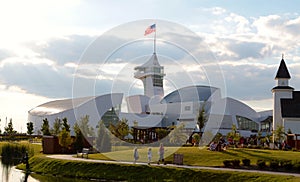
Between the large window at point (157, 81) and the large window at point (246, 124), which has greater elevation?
the large window at point (157, 81)

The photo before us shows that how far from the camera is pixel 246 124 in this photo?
96.8m

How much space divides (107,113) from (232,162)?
58.4 meters

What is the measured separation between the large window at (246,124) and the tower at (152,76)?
27124mm

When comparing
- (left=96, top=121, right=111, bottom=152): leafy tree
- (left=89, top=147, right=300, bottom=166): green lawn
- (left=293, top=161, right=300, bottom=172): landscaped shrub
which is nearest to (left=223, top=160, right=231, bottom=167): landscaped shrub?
(left=89, top=147, right=300, bottom=166): green lawn

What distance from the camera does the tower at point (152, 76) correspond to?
120 m

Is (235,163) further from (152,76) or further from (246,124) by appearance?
(152,76)

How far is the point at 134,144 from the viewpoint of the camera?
5519 cm

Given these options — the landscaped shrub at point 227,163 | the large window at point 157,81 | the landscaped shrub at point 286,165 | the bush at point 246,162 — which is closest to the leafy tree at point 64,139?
the landscaped shrub at point 227,163

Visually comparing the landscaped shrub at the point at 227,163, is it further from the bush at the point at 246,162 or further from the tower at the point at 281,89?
the tower at the point at 281,89

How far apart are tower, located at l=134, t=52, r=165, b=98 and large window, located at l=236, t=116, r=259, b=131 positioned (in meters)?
27.1

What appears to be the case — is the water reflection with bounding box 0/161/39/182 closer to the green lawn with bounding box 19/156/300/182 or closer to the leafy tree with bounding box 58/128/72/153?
the green lawn with bounding box 19/156/300/182

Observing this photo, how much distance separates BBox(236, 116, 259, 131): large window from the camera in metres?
95.9

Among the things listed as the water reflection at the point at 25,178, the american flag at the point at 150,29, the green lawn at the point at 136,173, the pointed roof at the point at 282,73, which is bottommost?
the water reflection at the point at 25,178

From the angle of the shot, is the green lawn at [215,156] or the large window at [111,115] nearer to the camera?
the green lawn at [215,156]
